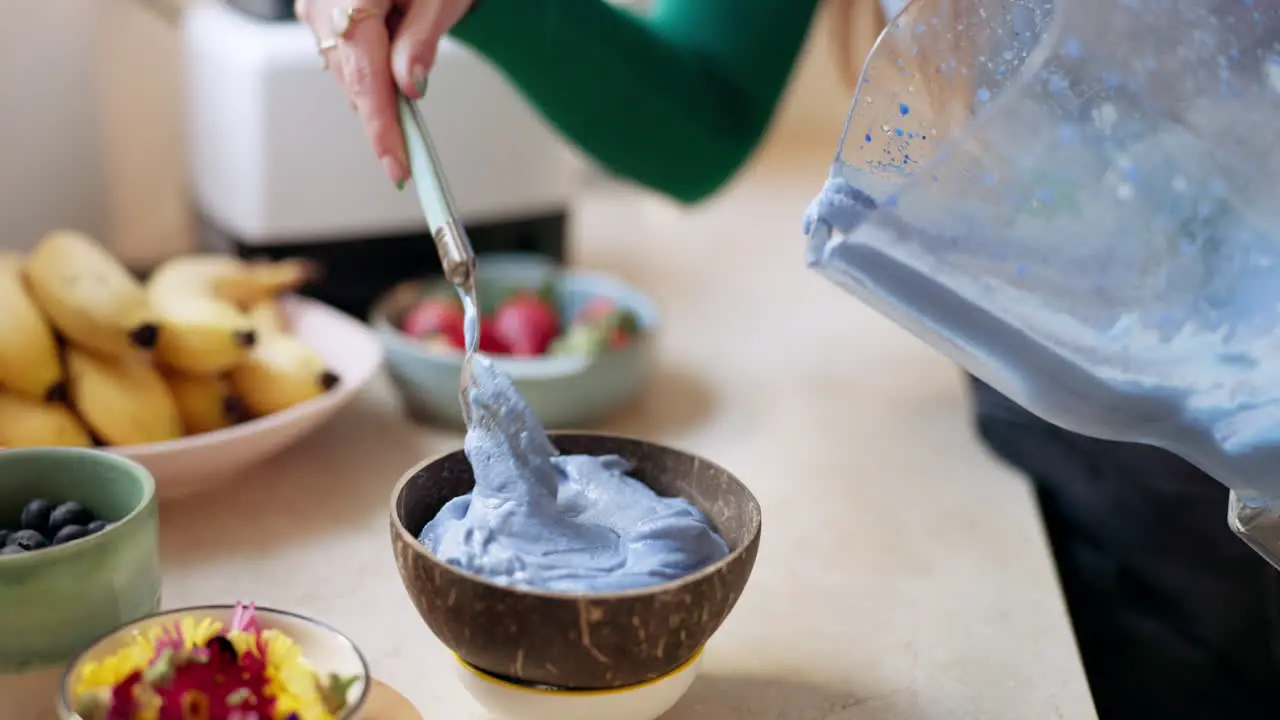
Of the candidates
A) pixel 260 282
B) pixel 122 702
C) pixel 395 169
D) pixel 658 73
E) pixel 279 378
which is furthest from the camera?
pixel 658 73

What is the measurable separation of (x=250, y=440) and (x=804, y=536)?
0.30m

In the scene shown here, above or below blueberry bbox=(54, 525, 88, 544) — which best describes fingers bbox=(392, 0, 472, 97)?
above

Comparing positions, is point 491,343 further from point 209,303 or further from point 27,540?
point 27,540

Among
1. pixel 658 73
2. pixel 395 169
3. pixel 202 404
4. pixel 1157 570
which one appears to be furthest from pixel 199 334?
pixel 1157 570

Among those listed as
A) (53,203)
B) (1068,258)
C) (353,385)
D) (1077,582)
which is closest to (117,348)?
(353,385)

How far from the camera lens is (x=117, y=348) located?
0.69 metres

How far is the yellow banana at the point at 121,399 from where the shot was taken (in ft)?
2.20

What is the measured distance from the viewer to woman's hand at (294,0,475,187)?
2.11 ft

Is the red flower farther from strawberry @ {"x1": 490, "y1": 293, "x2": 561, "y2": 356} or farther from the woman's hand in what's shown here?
strawberry @ {"x1": 490, "y1": 293, "x2": 561, "y2": 356}

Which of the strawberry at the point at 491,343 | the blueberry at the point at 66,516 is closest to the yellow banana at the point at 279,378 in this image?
the strawberry at the point at 491,343

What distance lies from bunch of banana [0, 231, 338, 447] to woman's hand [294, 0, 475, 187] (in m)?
0.16

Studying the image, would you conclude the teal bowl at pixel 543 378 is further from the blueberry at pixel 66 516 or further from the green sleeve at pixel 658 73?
the blueberry at pixel 66 516

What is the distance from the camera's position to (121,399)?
677mm

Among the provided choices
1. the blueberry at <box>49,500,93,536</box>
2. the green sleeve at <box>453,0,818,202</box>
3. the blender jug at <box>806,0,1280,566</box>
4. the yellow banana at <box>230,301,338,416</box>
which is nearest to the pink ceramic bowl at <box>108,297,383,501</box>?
the yellow banana at <box>230,301,338,416</box>
